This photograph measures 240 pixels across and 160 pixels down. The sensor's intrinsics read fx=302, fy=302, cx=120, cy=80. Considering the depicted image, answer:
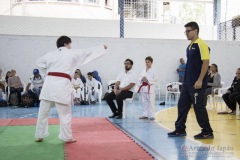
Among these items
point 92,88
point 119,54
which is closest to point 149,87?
point 92,88

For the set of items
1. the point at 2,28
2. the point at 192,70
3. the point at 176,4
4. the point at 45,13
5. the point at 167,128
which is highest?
the point at 176,4

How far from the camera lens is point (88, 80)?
449 inches

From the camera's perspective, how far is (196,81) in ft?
14.9

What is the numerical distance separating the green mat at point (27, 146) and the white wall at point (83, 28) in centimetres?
789

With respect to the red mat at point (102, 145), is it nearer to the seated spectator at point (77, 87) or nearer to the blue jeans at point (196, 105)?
the blue jeans at point (196, 105)

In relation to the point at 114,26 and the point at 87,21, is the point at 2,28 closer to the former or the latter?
the point at 87,21

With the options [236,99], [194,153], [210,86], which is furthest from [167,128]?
[210,86]

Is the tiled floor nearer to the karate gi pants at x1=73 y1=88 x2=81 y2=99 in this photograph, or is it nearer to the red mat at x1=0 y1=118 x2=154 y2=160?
the red mat at x1=0 y1=118 x2=154 y2=160

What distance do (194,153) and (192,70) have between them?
137 centimetres

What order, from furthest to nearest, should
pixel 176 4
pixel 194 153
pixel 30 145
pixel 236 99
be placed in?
pixel 176 4 → pixel 236 99 → pixel 30 145 → pixel 194 153

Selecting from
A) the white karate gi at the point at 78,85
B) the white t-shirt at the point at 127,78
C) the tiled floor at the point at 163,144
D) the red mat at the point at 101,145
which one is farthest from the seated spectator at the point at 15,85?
the tiled floor at the point at 163,144

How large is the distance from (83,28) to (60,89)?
9194 millimetres

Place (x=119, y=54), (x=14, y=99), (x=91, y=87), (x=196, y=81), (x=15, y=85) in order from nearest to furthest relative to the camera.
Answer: (x=196, y=81), (x=14, y=99), (x=15, y=85), (x=91, y=87), (x=119, y=54)

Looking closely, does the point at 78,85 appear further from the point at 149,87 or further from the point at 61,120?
the point at 61,120
